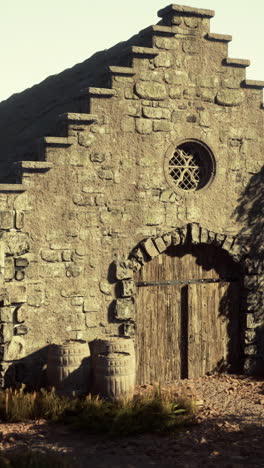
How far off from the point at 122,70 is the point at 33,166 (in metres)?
2.33

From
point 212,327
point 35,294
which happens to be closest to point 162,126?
point 35,294

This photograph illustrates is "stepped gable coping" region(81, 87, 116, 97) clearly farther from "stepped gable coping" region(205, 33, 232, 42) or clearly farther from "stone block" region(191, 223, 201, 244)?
"stone block" region(191, 223, 201, 244)

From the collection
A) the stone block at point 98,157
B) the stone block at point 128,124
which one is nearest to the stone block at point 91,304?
the stone block at point 98,157

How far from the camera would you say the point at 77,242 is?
12781 millimetres

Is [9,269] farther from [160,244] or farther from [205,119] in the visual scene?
[205,119]

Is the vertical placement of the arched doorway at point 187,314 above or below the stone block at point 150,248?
below

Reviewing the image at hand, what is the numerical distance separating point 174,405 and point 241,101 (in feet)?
19.4

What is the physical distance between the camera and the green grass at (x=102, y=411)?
11.0 metres

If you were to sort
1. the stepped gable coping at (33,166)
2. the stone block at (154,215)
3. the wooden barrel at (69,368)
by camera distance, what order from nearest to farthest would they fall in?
the wooden barrel at (69,368)
the stepped gable coping at (33,166)
the stone block at (154,215)

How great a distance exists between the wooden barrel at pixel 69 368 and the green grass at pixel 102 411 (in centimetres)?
19

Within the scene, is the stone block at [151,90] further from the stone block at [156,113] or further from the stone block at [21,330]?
the stone block at [21,330]

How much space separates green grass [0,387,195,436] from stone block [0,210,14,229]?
2.57 meters

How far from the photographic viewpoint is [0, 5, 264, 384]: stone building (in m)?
12.4

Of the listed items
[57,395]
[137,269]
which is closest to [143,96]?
[137,269]
